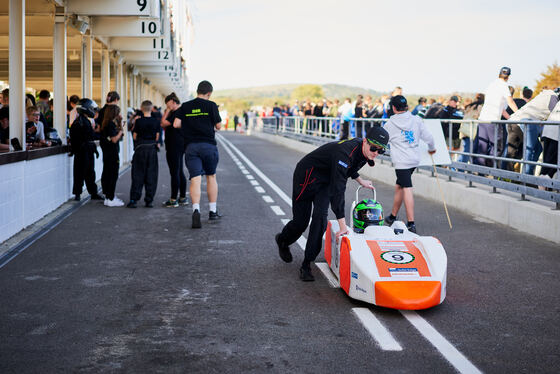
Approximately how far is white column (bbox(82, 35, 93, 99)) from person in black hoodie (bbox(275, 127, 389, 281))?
11.4 m

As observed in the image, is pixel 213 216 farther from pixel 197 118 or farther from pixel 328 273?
pixel 328 273

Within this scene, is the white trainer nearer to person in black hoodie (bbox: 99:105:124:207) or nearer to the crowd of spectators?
person in black hoodie (bbox: 99:105:124:207)

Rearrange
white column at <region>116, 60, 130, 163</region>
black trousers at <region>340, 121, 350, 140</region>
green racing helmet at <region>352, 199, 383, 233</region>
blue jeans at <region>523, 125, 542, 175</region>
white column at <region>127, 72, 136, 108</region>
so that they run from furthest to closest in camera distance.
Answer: white column at <region>127, 72, 136, 108</region>, black trousers at <region>340, 121, 350, 140</region>, white column at <region>116, 60, 130, 163</region>, blue jeans at <region>523, 125, 542, 175</region>, green racing helmet at <region>352, 199, 383, 233</region>

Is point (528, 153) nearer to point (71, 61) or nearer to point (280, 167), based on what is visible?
point (280, 167)

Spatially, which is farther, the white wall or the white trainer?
the white trainer

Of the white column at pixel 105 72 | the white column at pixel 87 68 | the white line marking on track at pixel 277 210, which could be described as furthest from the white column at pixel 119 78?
the white line marking on track at pixel 277 210

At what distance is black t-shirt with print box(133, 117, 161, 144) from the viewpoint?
1306 cm

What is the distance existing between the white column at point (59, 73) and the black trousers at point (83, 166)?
3.07ft

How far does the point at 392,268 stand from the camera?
19.9ft

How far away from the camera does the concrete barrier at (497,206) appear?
9703mm

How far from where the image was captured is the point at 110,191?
43.7ft

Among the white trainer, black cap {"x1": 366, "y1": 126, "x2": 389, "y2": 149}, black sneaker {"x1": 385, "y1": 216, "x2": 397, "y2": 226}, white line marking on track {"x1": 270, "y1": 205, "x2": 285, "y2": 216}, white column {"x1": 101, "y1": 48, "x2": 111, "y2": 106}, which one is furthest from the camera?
white column {"x1": 101, "y1": 48, "x2": 111, "y2": 106}

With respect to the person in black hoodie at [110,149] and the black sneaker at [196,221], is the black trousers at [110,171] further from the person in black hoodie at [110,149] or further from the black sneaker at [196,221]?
the black sneaker at [196,221]

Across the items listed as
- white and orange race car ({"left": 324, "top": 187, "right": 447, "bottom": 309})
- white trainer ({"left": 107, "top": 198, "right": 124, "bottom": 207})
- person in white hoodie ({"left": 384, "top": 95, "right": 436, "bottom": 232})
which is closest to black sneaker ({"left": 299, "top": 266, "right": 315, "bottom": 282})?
white and orange race car ({"left": 324, "top": 187, "right": 447, "bottom": 309})
